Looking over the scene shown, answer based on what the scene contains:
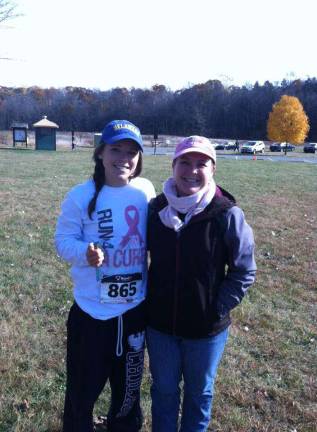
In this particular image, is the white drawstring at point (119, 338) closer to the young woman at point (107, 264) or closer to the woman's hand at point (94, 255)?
the young woman at point (107, 264)

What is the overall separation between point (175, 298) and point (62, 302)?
2.71 metres

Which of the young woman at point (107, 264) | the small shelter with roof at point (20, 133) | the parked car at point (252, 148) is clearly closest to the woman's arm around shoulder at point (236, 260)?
Answer: the young woman at point (107, 264)

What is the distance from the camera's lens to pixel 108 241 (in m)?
2.41

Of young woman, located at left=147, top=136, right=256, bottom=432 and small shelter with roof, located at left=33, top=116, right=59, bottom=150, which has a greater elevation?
small shelter with roof, located at left=33, top=116, right=59, bottom=150

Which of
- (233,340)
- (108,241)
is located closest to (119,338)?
(108,241)

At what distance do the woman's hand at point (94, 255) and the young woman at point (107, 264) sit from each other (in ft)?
0.18

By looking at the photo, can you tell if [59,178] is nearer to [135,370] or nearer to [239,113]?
[135,370]

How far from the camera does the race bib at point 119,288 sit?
95.2 inches

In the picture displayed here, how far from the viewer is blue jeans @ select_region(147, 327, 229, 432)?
2.47 meters

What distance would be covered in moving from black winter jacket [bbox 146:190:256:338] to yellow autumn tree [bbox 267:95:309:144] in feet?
199

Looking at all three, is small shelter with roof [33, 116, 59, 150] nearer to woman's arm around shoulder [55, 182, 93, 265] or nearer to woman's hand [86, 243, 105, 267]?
woman's arm around shoulder [55, 182, 93, 265]

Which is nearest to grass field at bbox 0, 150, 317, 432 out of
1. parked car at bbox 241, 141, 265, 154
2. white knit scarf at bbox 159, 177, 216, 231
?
white knit scarf at bbox 159, 177, 216, 231

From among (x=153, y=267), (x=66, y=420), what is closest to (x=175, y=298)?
(x=153, y=267)

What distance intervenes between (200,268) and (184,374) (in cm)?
67
